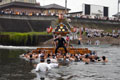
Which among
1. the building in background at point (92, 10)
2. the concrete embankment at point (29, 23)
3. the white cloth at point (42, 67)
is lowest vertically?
the white cloth at point (42, 67)

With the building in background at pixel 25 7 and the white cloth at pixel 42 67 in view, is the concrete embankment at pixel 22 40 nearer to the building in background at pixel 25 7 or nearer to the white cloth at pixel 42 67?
the building in background at pixel 25 7

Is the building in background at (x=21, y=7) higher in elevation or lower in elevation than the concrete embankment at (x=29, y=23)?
higher

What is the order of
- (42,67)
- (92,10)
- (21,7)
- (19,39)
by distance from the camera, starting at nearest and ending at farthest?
(42,67) → (19,39) → (21,7) → (92,10)

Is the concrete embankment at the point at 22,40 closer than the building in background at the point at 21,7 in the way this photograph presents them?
Yes

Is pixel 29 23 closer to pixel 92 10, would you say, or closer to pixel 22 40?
pixel 22 40

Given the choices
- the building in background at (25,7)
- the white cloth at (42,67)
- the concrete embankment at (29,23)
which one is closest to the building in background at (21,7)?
the building in background at (25,7)

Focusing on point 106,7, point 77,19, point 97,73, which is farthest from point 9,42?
point 106,7

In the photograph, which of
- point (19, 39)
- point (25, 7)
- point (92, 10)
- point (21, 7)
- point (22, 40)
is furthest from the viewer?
point (92, 10)

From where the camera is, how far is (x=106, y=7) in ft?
322

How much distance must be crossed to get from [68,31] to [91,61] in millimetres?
6612

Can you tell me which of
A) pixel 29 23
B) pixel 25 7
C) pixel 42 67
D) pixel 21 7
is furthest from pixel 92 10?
pixel 42 67

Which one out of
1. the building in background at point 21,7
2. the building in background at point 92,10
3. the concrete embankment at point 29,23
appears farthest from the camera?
the building in background at point 92,10

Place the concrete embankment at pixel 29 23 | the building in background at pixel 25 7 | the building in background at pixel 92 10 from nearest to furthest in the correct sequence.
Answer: the concrete embankment at pixel 29 23, the building in background at pixel 25 7, the building in background at pixel 92 10

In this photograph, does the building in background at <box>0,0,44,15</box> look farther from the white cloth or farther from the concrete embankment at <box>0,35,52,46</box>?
the white cloth
